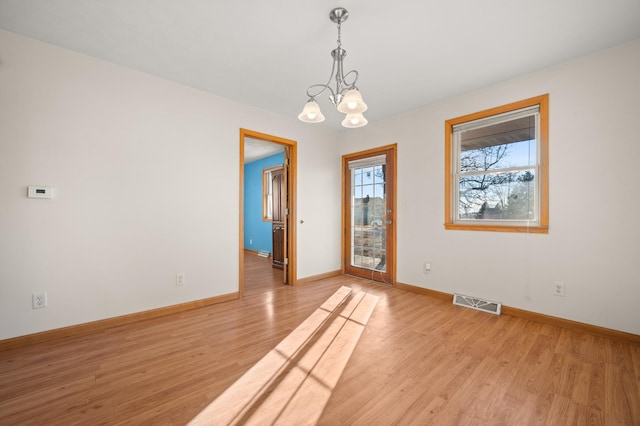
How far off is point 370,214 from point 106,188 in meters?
3.58

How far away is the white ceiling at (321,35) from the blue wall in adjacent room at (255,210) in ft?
13.1

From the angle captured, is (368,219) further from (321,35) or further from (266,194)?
(266,194)

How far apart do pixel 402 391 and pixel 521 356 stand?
117 centimetres

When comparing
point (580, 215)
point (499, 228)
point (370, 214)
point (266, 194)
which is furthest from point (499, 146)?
point (266, 194)

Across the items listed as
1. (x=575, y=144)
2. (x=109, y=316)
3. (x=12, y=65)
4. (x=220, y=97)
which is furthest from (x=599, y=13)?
(x=109, y=316)

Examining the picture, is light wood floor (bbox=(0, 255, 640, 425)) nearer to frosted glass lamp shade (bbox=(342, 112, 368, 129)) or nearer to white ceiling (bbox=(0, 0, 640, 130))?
frosted glass lamp shade (bbox=(342, 112, 368, 129))

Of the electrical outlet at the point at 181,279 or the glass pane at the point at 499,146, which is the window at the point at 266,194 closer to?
the electrical outlet at the point at 181,279

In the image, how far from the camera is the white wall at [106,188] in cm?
226

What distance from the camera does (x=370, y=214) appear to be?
457 centimetres

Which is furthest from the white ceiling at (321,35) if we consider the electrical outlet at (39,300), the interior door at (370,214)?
the electrical outlet at (39,300)

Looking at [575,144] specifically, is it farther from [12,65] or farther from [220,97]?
[12,65]

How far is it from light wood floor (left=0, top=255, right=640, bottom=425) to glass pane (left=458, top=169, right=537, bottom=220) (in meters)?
1.20

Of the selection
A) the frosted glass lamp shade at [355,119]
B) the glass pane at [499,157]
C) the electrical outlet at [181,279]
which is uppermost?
the frosted glass lamp shade at [355,119]

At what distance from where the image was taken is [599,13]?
6.67 feet
